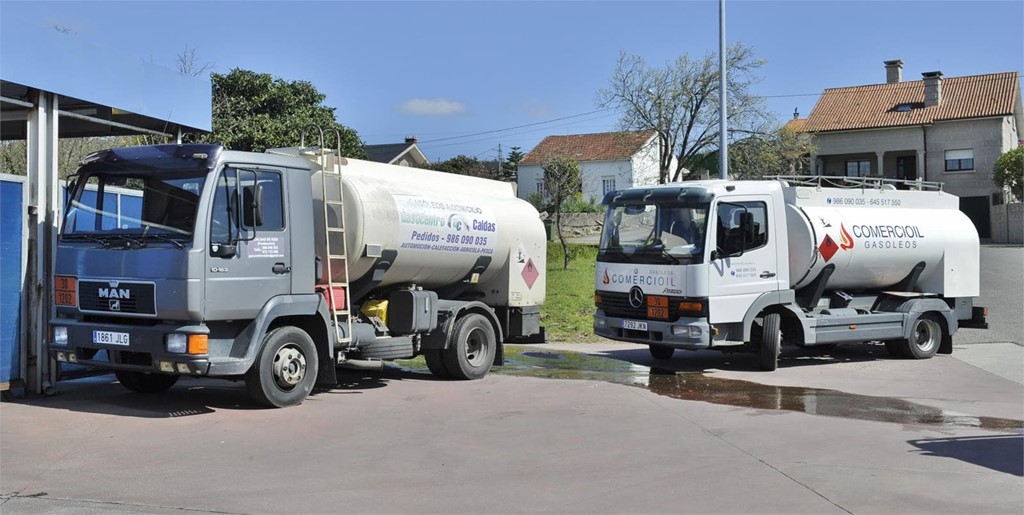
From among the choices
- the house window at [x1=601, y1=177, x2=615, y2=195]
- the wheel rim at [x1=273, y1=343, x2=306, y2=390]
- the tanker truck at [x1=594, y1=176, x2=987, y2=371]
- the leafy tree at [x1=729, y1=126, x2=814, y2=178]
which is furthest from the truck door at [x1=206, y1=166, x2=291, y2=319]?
the house window at [x1=601, y1=177, x2=615, y2=195]

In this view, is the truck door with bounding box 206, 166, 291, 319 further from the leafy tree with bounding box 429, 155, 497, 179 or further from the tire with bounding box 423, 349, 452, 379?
the leafy tree with bounding box 429, 155, 497, 179

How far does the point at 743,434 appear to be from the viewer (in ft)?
29.7

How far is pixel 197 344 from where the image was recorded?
9.05m

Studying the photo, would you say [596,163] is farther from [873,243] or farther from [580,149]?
[873,243]

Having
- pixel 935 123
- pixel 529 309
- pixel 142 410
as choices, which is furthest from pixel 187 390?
pixel 935 123

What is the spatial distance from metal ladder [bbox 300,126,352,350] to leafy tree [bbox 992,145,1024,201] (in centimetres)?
3990

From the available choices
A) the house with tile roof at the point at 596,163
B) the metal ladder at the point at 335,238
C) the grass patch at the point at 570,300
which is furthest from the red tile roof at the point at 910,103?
the metal ladder at the point at 335,238

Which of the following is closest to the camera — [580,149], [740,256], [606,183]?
[740,256]

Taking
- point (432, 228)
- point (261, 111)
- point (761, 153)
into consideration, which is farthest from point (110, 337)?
point (761, 153)

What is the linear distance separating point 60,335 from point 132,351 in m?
1.04

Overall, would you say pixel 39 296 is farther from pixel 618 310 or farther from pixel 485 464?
pixel 618 310

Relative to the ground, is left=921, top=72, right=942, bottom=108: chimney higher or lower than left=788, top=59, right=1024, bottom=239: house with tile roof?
higher

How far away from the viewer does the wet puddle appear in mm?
10180

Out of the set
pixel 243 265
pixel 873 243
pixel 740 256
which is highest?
pixel 873 243
